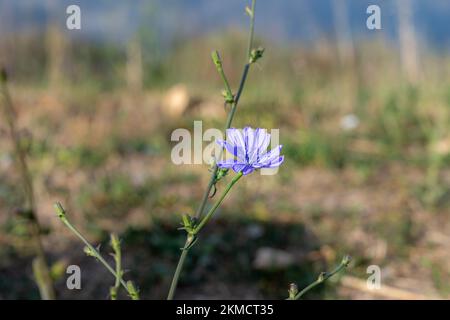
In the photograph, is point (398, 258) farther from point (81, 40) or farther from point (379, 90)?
point (81, 40)

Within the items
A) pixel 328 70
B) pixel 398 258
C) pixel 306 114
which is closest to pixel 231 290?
pixel 398 258

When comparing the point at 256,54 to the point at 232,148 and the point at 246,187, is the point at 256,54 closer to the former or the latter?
the point at 232,148

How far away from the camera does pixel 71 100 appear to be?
5.31m

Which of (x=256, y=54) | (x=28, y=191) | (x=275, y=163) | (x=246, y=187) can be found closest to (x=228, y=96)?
(x=256, y=54)

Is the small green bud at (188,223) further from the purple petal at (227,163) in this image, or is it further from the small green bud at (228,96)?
the small green bud at (228,96)

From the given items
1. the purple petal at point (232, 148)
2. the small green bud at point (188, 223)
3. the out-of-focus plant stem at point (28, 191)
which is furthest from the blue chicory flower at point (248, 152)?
the out-of-focus plant stem at point (28, 191)

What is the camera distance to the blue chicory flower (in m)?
1.15

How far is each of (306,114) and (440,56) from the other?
291 cm

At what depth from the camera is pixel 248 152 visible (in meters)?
1.19

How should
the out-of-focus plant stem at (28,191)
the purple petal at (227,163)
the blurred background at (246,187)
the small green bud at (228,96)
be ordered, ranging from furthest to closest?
the blurred background at (246,187), the out-of-focus plant stem at (28,191), the small green bud at (228,96), the purple petal at (227,163)

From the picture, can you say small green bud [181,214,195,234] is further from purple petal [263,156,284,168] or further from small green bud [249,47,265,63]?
small green bud [249,47,265,63]

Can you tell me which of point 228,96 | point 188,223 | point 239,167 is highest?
point 228,96

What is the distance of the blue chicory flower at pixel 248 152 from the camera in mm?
1146

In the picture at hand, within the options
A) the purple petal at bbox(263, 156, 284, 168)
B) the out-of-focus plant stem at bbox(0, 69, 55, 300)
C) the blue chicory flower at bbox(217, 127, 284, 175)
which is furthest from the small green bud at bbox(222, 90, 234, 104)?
the out-of-focus plant stem at bbox(0, 69, 55, 300)
